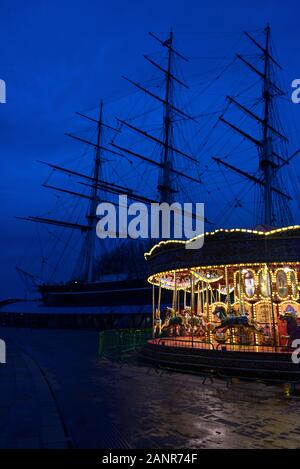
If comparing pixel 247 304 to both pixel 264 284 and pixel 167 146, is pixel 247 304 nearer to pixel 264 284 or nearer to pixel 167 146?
pixel 264 284

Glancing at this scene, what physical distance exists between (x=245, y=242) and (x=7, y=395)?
862 centimetres

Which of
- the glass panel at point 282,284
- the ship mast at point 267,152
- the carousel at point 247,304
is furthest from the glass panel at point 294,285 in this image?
the ship mast at point 267,152

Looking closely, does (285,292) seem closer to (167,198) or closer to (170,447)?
(170,447)

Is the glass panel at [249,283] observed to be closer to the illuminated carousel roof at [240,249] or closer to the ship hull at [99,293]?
the illuminated carousel roof at [240,249]

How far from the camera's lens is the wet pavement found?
5594 millimetres

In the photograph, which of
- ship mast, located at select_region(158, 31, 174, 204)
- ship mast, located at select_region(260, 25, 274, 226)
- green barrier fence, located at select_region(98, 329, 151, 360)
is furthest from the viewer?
ship mast, located at select_region(158, 31, 174, 204)

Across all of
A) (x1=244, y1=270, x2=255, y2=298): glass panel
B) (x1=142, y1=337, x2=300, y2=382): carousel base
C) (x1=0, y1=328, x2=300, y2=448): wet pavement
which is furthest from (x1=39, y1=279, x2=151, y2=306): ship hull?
(x1=0, y1=328, x2=300, y2=448): wet pavement

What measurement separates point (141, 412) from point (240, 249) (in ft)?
23.5

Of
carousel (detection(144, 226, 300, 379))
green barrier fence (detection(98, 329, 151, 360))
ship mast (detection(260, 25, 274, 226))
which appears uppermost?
ship mast (detection(260, 25, 274, 226))

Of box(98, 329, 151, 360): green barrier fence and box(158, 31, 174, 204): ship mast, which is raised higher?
box(158, 31, 174, 204): ship mast

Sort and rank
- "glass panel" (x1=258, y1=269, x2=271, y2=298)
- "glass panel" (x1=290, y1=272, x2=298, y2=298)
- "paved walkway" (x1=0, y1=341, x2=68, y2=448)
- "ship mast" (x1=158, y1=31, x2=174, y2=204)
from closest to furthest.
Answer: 1. "paved walkway" (x1=0, y1=341, x2=68, y2=448)
2. "glass panel" (x1=290, y1=272, x2=298, y2=298)
3. "glass panel" (x1=258, y1=269, x2=271, y2=298)
4. "ship mast" (x1=158, y1=31, x2=174, y2=204)

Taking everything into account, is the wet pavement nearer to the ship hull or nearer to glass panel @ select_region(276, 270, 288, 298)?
glass panel @ select_region(276, 270, 288, 298)

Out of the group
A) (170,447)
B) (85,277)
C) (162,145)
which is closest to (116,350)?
(170,447)

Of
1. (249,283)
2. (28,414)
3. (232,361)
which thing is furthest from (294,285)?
(28,414)
